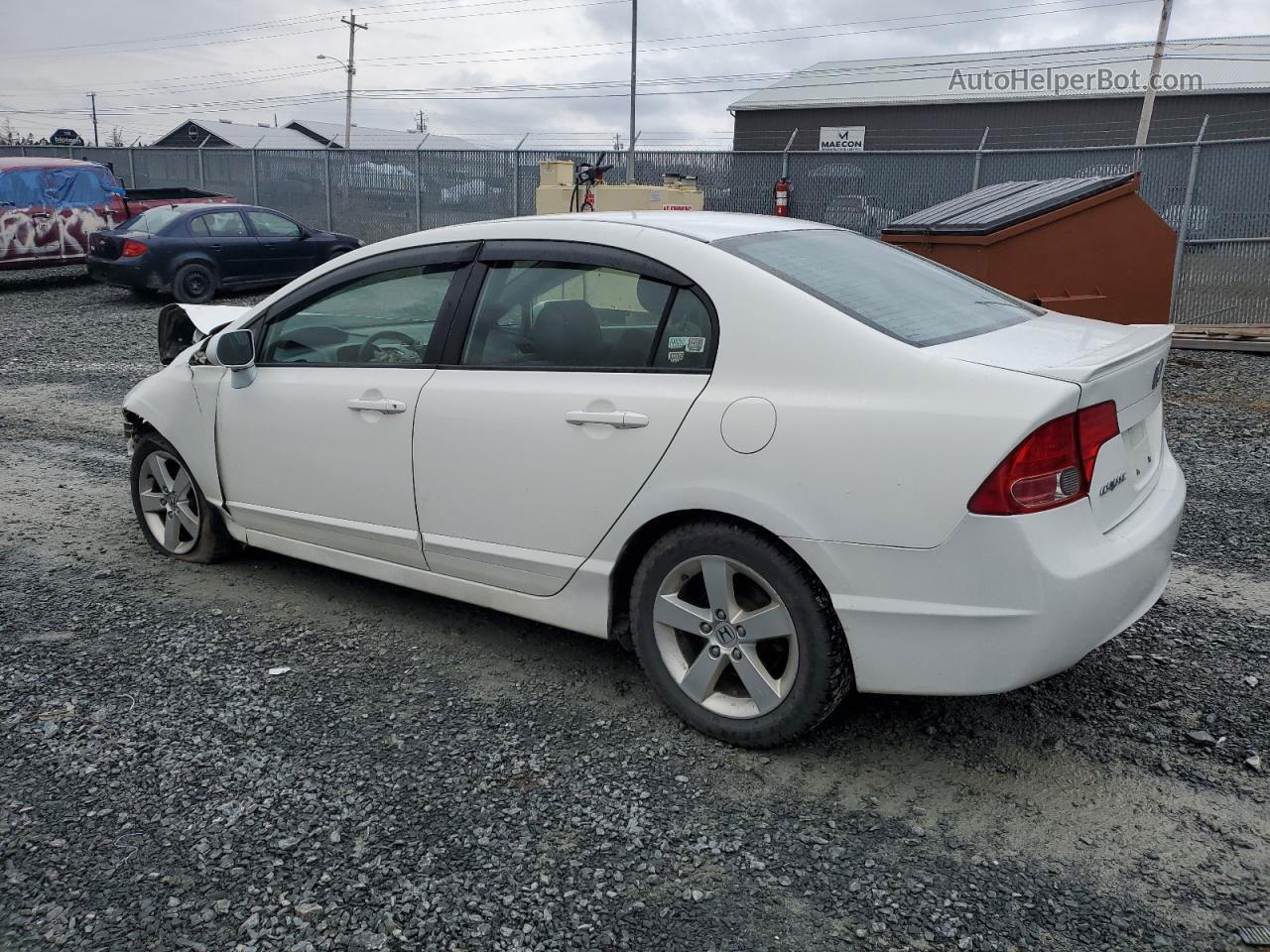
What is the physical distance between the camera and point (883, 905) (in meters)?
2.51

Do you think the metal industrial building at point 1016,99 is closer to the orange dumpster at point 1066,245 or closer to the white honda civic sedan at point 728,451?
the orange dumpster at point 1066,245

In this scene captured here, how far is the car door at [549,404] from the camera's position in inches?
127

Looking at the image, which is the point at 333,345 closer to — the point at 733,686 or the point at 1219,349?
the point at 733,686

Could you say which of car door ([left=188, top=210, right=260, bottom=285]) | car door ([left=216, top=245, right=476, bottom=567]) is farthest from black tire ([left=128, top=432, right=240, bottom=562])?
car door ([left=188, top=210, right=260, bottom=285])

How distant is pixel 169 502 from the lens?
192 inches

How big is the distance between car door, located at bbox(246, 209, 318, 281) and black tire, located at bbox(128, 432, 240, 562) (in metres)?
12.3

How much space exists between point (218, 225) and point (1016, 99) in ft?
102

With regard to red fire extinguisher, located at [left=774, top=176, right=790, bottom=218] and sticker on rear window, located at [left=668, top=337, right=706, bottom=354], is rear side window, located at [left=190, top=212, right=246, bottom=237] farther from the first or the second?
sticker on rear window, located at [left=668, top=337, right=706, bottom=354]

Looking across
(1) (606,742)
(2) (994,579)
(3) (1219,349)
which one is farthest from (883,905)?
(3) (1219,349)

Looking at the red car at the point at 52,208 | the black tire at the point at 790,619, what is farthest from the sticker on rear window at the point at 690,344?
the red car at the point at 52,208

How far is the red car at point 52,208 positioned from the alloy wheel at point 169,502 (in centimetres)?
1426

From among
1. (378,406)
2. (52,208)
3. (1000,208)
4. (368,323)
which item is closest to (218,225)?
(52,208)

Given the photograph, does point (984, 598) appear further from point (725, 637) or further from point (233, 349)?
point (233, 349)

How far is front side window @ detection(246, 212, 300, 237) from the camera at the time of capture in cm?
1652
